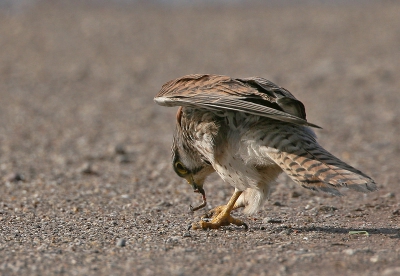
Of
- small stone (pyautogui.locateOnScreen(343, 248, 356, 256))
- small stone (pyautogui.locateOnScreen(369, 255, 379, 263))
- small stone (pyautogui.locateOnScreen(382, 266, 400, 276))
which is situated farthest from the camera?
small stone (pyautogui.locateOnScreen(343, 248, 356, 256))

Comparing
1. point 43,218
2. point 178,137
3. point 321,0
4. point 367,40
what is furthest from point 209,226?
point 321,0

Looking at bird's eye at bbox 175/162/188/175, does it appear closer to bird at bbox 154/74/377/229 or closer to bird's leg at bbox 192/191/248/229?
bird at bbox 154/74/377/229

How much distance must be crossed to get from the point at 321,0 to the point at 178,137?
2593 cm

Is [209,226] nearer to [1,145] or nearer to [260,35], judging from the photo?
[1,145]

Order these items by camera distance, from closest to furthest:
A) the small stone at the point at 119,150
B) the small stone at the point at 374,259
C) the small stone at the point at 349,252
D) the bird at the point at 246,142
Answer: the small stone at the point at 374,259, the small stone at the point at 349,252, the bird at the point at 246,142, the small stone at the point at 119,150

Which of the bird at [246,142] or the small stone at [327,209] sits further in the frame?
the small stone at [327,209]

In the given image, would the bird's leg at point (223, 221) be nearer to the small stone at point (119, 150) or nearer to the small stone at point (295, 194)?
the small stone at point (295, 194)

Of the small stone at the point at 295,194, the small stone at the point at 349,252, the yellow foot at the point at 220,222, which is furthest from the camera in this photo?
the small stone at the point at 295,194

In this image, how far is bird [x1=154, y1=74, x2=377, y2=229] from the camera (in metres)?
4.86

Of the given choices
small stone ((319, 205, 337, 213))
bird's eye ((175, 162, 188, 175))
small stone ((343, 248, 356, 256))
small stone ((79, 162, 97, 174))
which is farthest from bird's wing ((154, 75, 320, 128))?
small stone ((79, 162, 97, 174))

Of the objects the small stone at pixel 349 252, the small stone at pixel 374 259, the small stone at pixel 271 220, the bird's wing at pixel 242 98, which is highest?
the bird's wing at pixel 242 98

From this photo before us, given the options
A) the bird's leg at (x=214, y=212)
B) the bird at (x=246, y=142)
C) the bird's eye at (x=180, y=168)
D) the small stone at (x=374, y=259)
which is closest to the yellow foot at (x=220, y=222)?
the bird at (x=246, y=142)

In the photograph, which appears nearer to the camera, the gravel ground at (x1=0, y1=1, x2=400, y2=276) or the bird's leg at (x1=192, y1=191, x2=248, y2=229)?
the gravel ground at (x1=0, y1=1, x2=400, y2=276)

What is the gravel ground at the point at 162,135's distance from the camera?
15.4ft
